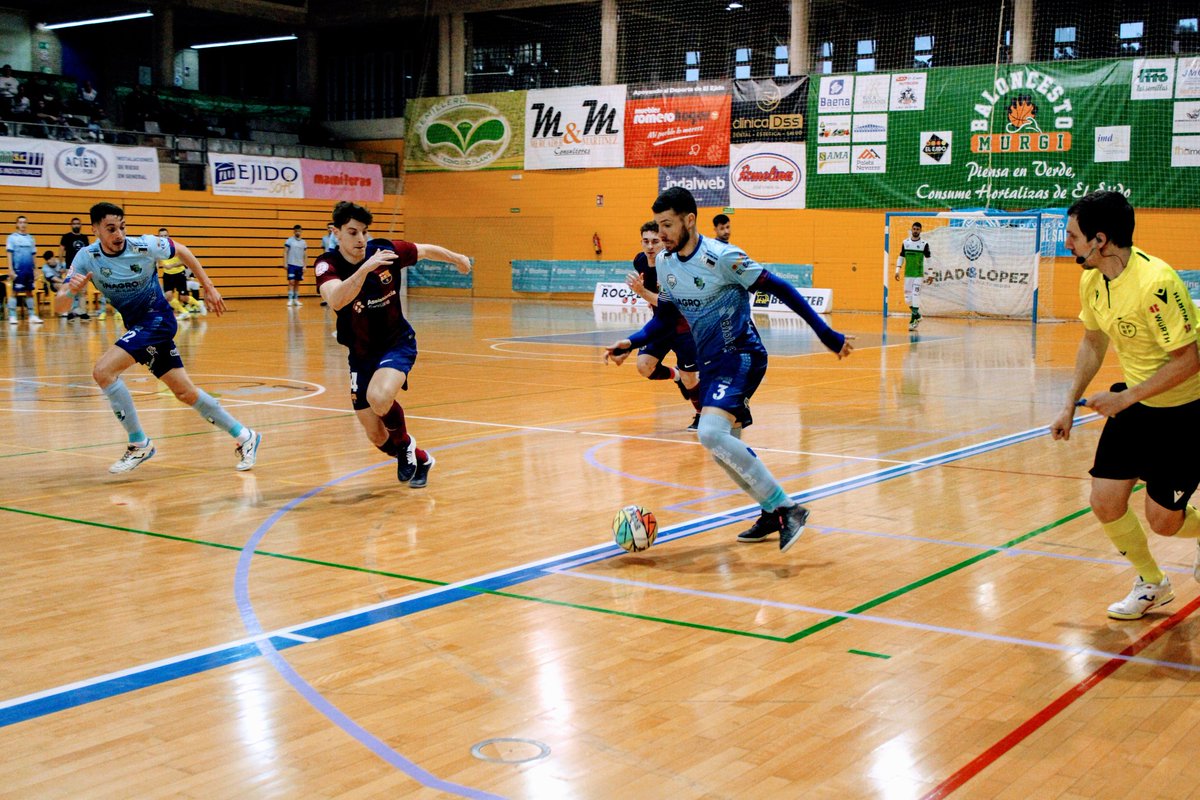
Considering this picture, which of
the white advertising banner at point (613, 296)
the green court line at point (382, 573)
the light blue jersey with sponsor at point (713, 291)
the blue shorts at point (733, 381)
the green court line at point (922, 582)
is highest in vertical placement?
the light blue jersey with sponsor at point (713, 291)

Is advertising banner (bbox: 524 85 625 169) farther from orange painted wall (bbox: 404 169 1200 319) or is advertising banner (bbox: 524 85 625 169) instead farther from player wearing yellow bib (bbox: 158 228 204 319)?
player wearing yellow bib (bbox: 158 228 204 319)

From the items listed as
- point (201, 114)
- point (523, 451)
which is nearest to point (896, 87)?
A: point (201, 114)

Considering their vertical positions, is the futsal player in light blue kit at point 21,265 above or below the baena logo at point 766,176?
below

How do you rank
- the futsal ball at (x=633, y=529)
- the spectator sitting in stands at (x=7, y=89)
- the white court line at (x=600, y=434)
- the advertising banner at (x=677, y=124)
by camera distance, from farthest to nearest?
the advertising banner at (x=677, y=124) < the spectator sitting in stands at (x=7, y=89) < the white court line at (x=600, y=434) < the futsal ball at (x=633, y=529)

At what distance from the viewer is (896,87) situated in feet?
97.2

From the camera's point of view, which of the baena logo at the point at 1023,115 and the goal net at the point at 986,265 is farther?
the baena logo at the point at 1023,115

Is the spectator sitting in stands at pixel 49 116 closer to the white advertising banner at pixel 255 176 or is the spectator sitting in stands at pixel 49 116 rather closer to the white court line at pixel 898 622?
the white advertising banner at pixel 255 176

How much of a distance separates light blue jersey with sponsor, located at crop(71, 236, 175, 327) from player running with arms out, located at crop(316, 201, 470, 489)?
1.54 m

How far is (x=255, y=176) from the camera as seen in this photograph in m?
32.9

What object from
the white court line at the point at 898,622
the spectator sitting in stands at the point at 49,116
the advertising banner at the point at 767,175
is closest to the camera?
the white court line at the point at 898,622

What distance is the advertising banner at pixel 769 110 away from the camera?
31.0 m

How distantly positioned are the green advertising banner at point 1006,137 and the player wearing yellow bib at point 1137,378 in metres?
24.2

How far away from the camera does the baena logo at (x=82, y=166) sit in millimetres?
28219

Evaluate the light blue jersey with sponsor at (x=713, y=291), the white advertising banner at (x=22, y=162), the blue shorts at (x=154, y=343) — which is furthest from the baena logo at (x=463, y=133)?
the light blue jersey with sponsor at (x=713, y=291)
